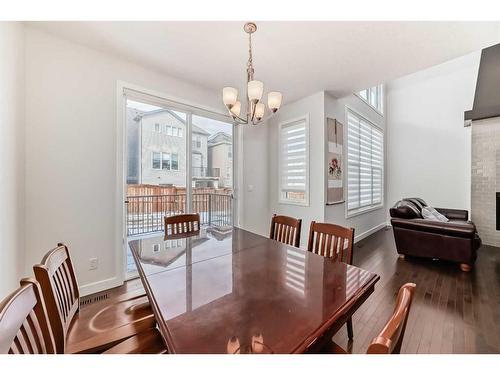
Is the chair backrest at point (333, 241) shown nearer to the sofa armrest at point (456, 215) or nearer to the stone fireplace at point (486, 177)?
the sofa armrest at point (456, 215)

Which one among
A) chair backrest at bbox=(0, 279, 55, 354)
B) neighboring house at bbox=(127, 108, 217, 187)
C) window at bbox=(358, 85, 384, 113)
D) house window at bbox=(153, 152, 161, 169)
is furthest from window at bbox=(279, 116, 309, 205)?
chair backrest at bbox=(0, 279, 55, 354)

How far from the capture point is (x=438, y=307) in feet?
6.83

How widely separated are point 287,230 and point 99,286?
214cm

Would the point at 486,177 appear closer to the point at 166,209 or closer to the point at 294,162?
the point at 294,162

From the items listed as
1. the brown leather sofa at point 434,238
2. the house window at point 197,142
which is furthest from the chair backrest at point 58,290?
the brown leather sofa at point 434,238

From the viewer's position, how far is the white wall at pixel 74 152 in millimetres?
2039

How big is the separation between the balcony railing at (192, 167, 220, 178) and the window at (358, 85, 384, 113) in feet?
11.3

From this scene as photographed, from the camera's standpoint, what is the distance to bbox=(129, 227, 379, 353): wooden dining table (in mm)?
718

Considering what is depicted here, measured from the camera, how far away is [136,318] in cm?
123

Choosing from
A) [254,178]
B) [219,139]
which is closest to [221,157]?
[219,139]

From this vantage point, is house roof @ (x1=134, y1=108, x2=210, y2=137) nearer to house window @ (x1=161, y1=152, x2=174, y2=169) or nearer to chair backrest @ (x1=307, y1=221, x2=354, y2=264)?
house window @ (x1=161, y1=152, x2=174, y2=169)
